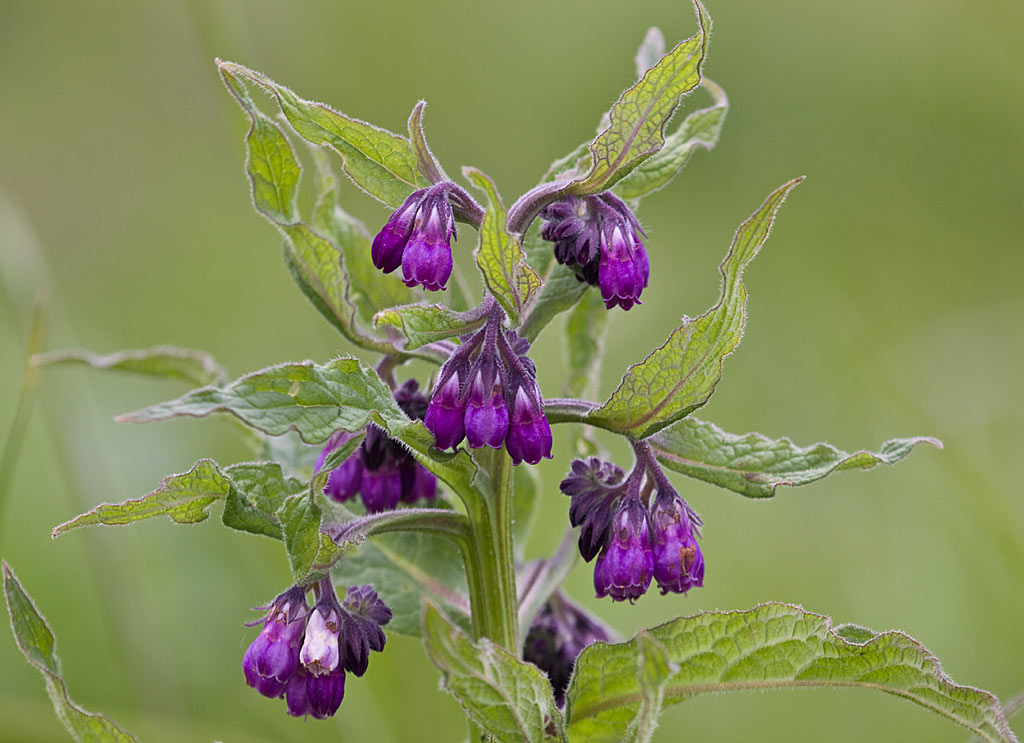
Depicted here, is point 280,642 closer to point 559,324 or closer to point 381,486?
point 381,486

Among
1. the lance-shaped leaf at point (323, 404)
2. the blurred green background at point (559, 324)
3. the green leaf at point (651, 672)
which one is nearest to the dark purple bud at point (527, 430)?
the lance-shaped leaf at point (323, 404)

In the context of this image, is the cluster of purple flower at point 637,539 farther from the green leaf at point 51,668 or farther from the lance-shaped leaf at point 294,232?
the green leaf at point 51,668

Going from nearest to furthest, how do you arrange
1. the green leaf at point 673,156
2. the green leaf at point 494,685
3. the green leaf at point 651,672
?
1. the green leaf at point 651,672
2. the green leaf at point 494,685
3. the green leaf at point 673,156

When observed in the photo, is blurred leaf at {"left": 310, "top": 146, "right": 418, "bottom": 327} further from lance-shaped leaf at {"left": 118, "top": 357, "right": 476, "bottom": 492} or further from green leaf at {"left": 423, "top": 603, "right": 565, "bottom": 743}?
green leaf at {"left": 423, "top": 603, "right": 565, "bottom": 743}

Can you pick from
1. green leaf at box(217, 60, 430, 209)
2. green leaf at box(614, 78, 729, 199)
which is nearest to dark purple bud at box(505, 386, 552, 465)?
green leaf at box(217, 60, 430, 209)

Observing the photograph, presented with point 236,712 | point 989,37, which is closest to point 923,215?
point 989,37

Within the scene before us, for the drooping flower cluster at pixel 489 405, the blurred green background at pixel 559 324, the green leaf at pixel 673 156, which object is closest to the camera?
the drooping flower cluster at pixel 489 405

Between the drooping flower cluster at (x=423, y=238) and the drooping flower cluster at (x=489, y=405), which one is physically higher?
the drooping flower cluster at (x=423, y=238)

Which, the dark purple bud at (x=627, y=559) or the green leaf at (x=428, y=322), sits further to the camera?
the dark purple bud at (x=627, y=559)
